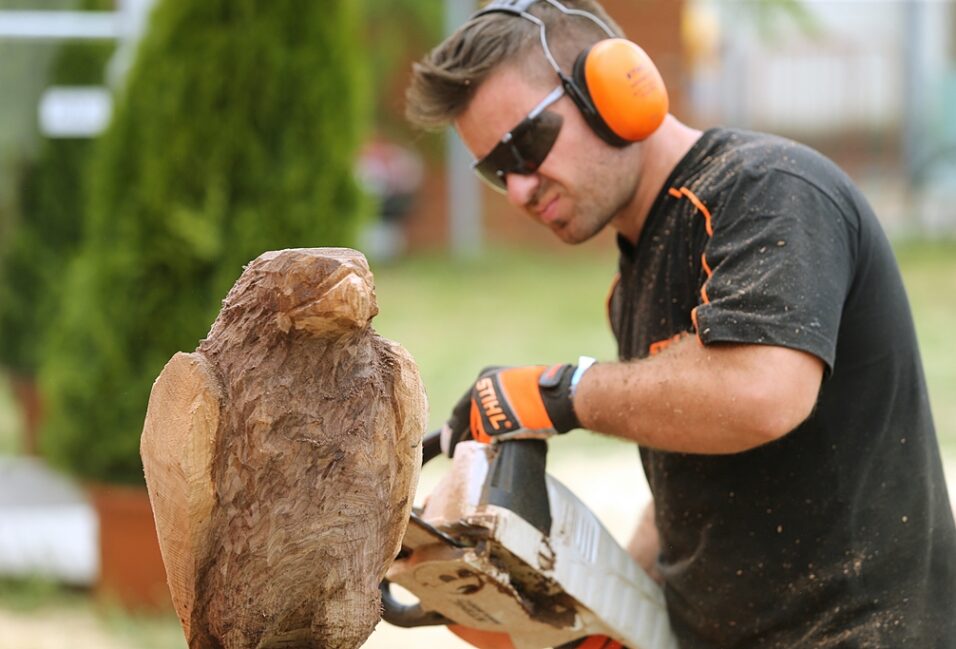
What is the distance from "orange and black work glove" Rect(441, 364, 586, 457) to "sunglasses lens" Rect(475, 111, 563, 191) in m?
0.38

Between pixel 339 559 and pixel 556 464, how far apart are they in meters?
4.52

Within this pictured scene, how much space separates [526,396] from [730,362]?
323 millimetres

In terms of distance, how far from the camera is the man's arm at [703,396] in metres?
1.74

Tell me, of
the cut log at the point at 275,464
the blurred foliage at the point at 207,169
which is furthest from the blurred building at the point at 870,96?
the cut log at the point at 275,464

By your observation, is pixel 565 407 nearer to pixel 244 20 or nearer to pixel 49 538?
pixel 244 20

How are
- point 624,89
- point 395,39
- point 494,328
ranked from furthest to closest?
1. point 395,39
2. point 494,328
3. point 624,89

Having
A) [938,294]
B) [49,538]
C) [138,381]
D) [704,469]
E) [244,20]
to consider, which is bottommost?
[938,294]

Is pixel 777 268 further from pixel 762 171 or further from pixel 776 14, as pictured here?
pixel 776 14

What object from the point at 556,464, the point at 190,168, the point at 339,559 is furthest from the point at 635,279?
the point at 556,464

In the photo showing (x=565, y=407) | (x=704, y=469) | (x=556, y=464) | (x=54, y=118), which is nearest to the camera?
(x=565, y=407)

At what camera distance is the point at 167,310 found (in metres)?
4.25

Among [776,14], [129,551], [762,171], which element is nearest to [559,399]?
[762,171]

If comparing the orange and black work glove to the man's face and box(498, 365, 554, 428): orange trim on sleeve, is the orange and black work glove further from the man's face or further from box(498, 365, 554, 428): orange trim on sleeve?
the man's face

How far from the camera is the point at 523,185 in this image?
213cm
